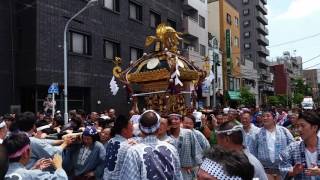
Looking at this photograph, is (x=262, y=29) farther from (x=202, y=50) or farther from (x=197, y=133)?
(x=197, y=133)

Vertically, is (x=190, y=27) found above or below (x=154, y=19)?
above

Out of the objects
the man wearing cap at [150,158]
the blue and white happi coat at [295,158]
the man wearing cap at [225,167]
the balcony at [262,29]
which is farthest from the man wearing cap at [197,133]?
the balcony at [262,29]

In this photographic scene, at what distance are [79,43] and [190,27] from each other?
51.3ft

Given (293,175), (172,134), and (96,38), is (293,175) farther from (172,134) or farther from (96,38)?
(96,38)

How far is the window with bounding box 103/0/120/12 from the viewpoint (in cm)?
2603

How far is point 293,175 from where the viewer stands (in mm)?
4734

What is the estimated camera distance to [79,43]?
23.6m

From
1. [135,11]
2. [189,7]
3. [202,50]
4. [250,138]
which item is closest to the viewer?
[250,138]

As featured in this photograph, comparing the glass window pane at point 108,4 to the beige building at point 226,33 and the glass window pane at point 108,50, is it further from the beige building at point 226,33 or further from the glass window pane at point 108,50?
Result: the beige building at point 226,33

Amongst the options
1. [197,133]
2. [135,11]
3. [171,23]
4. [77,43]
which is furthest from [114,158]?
[171,23]

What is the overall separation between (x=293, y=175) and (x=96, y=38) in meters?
20.9

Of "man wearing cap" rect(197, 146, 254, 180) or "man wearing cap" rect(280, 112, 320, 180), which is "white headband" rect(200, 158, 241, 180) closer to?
"man wearing cap" rect(197, 146, 254, 180)

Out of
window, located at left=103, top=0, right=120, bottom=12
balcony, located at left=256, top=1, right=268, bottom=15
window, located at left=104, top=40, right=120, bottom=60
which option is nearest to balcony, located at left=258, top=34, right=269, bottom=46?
balcony, located at left=256, top=1, right=268, bottom=15

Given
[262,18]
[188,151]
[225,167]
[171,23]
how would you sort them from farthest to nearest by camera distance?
[262,18] → [171,23] → [188,151] → [225,167]
